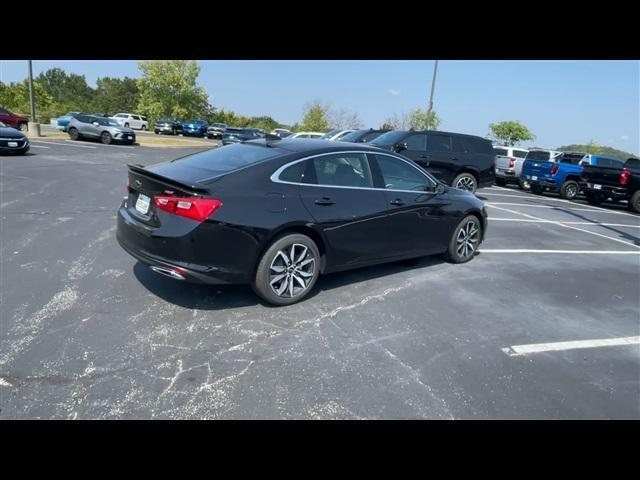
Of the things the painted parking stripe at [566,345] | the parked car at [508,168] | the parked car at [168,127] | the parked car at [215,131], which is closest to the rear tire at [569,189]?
the parked car at [508,168]

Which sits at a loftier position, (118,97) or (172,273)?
(118,97)

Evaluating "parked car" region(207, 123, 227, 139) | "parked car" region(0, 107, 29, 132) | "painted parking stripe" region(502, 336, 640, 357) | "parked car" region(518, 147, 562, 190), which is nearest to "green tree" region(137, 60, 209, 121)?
"parked car" region(207, 123, 227, 139)

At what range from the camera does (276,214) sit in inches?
163

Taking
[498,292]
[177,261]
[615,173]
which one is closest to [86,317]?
[177,261]

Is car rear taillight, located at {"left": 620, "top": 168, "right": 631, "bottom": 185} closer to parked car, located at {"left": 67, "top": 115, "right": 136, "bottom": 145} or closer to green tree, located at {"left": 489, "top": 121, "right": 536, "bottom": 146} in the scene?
parked car, located at {"left": 67, "top": 115, "right": 136, "bottom": 145}

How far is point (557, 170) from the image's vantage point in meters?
16.8

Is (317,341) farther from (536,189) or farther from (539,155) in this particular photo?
(539,155)

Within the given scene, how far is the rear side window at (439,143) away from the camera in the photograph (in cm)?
1162

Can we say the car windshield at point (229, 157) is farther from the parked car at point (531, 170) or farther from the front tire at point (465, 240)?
the parked car at point (531, 170)

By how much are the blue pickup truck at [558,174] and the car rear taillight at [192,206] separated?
16.6m

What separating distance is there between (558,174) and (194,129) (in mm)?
37067

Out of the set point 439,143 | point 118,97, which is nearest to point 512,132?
point 439,143

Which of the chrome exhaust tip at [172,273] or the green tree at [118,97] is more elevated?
the green tree at [118,97]
